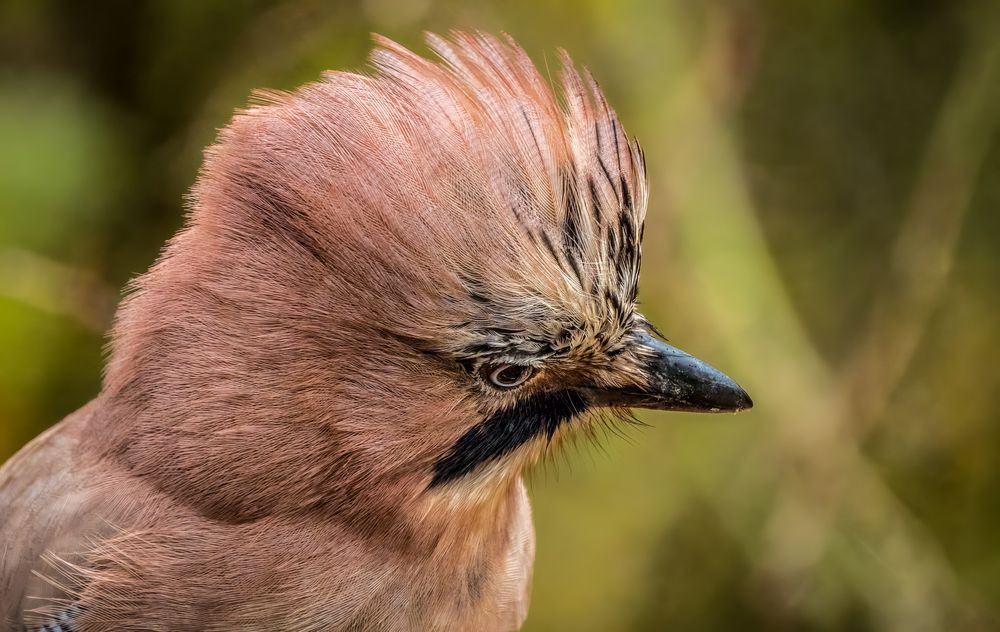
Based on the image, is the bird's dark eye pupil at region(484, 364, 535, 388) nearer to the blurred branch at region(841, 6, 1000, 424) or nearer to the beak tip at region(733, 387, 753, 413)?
the beak tip at region(733, 387, 753, 413)

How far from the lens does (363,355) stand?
2.33m

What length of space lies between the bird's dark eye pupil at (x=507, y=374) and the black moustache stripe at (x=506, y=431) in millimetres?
91

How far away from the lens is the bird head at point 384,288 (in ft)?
7.39

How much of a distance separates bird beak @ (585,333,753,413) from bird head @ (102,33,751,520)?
77mm

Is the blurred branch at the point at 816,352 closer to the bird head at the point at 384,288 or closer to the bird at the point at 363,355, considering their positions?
the bird at the point at 363,355

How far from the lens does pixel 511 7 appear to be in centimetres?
441

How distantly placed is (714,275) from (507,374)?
2.06 m

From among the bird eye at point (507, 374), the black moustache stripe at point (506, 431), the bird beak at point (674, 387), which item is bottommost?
the black moustache stripe at point (506, 431)

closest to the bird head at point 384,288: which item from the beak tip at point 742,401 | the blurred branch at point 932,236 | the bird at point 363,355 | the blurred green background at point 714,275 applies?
the bird at point 363,355

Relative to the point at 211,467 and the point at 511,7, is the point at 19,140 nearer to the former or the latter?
the point at 511,7

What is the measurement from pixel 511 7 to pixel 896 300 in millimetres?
1992

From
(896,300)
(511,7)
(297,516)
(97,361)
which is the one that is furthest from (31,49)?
(896,300)

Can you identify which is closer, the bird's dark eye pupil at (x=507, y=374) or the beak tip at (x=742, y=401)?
the bird's dark eye pupil at (x=507, y=374)

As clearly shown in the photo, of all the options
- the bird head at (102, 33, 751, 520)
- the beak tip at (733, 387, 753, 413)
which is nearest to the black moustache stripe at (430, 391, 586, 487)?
the bird head at (102, 33, 751, 520)
